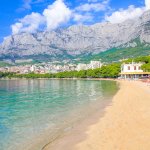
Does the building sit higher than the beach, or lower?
higher

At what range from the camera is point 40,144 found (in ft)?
57.3

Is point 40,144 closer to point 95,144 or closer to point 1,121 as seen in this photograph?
point 95,144

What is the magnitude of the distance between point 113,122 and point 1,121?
993 cm

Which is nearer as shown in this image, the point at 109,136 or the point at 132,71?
the point at 109,136

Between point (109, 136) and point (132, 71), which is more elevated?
point (132, 71)

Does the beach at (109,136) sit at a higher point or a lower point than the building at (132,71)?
lower

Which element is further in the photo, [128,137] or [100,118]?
[100,118]

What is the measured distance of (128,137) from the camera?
56.4ft

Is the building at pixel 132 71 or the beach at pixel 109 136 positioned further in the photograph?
the building at pixel 132 71

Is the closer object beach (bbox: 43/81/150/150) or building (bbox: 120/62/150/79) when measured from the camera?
beach (bbox: 43/81/150/150)

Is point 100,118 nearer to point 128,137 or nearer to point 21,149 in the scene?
point 128,137

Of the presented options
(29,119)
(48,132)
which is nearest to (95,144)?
(48,132)

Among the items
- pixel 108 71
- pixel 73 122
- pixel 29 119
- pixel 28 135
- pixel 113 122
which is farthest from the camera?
pixel 108 71

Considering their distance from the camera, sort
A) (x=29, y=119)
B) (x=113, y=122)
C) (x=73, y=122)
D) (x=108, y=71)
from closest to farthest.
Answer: (x=113, y=122) < (x=73, y=122) < (x=29, y=119) < (x=108, y=71)
